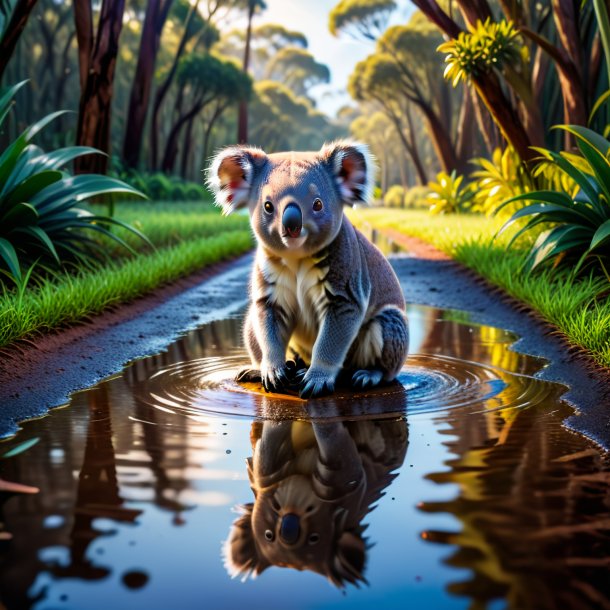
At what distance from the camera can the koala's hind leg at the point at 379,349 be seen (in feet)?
14.7

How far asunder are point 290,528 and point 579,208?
5.25 meters

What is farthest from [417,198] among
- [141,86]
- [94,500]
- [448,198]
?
[94,500]

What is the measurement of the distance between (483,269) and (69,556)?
7.68m

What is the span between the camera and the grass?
560 cm

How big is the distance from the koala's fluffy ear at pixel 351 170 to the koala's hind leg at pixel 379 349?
25.7 inches

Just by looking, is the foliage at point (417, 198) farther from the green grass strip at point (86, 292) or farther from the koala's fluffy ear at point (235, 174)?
the koala's fluffy ear at point (235, 174)

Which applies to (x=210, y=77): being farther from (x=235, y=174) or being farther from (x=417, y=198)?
(x=235, y=174)

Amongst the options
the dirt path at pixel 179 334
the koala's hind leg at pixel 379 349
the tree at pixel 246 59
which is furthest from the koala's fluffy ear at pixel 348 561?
the tree at pixel 246 59

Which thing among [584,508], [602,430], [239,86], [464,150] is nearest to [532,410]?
[602,430]

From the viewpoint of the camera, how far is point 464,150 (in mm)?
24781

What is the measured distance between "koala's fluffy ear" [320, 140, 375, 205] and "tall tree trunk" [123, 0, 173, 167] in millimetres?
17097

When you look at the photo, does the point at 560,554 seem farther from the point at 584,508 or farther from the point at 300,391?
the point at 300,391

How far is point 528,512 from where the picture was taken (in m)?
2.64

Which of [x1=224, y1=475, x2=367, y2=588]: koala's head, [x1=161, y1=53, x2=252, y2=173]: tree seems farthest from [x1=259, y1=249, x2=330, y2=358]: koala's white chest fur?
[x1=161, y1=53, x2=252, y2=173]: tree
